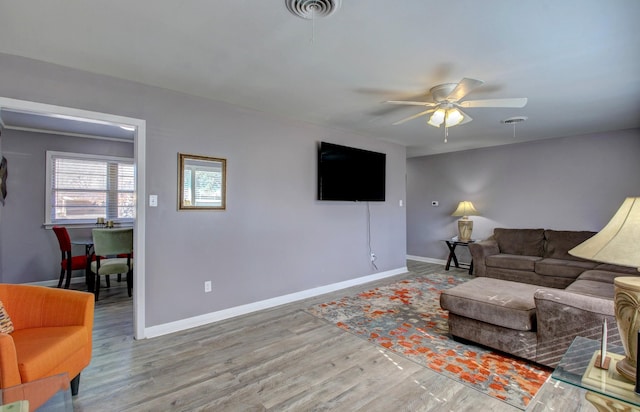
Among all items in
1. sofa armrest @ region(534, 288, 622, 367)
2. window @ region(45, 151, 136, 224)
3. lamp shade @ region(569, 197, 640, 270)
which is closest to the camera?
lamp shade @ region(569, 197, 640, 270)

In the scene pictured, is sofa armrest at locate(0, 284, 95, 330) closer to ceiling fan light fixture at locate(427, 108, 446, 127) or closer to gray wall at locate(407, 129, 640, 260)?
ceiling fan light fixture at locate(427, 108, 446, 127)

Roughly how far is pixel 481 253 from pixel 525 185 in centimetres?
153

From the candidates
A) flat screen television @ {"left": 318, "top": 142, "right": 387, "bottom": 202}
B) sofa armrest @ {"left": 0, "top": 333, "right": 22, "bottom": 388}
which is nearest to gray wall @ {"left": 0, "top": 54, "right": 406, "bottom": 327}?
flat screen television @ {"left": 318, "top": 142, "right": 387, "bottom": 202}

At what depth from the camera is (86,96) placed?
2598 mm

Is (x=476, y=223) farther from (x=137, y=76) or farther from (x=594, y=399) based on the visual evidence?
(x=137, y=76)

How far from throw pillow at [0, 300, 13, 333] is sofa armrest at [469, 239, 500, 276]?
5.56 m

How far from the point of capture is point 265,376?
2.22m

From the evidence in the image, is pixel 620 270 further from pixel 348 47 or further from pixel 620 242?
pixel 348 47

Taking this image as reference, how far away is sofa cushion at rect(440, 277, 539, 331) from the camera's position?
2.35 metres

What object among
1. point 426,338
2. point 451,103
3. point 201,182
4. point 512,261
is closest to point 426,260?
point 512,261

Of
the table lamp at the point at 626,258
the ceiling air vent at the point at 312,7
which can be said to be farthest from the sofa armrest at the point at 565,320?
the ceiling air vent at the point at 312,7

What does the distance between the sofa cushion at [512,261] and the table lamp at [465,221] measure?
2.52 feet

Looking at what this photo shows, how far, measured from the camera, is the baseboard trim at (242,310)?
296 cm

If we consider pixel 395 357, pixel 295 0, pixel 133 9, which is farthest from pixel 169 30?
pixel 395 357
